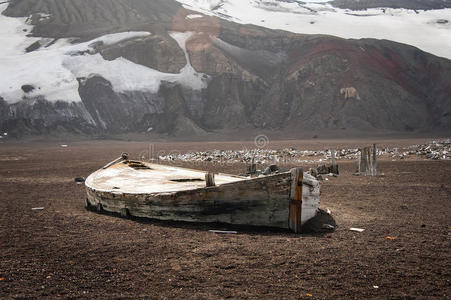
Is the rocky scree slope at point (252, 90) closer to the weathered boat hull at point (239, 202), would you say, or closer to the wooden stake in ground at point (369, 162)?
the wooden stake in ground at point (369, 162)

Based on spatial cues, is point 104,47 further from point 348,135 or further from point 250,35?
point 348,135

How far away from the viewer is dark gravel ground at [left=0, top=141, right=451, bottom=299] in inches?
179

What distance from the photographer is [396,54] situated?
7044 centimetres

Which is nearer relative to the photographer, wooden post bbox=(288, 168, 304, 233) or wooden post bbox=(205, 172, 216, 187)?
wooden post bbox=(288, 168, 304, 233)

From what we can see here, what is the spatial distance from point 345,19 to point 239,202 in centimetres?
13394

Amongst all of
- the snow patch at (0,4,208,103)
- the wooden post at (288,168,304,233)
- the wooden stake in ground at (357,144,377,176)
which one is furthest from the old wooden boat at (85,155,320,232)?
the snow patch at (0,4,208,103)

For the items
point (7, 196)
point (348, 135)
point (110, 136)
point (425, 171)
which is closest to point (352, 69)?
point (348, 135)

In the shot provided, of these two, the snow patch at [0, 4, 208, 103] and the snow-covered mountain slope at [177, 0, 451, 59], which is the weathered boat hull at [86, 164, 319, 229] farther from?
the snow-covered mountain slope at [177, 0, 451, 59]

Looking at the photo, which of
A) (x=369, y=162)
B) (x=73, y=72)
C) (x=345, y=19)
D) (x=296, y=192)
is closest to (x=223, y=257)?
(x=296, y=192)

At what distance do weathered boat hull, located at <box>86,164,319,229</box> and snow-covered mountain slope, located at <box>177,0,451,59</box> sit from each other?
341 feet

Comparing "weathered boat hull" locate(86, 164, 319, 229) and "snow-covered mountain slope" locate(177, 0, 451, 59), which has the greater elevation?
"snow-covered mountain slope" locate(177, 0, 451, 59)

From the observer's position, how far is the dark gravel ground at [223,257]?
15.0ft

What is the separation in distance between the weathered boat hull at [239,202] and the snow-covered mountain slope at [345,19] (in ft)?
341

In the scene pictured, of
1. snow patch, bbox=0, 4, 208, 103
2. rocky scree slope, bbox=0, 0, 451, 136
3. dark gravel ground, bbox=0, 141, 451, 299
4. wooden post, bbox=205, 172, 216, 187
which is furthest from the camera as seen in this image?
→ snow patch, bbox=0, 4, 208, 103
